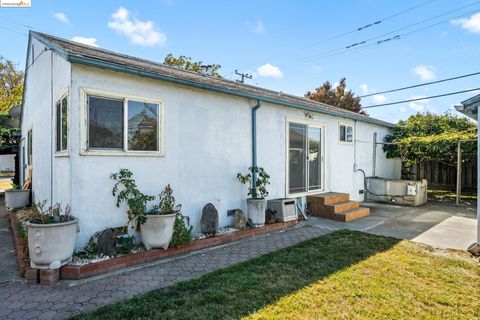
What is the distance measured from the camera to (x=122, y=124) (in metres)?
4.95

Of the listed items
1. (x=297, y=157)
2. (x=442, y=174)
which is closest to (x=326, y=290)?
(x=297, y=157)

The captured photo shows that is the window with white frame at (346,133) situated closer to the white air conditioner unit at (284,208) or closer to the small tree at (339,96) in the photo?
the white air conditioner unit at (284,208)

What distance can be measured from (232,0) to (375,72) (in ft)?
36.2

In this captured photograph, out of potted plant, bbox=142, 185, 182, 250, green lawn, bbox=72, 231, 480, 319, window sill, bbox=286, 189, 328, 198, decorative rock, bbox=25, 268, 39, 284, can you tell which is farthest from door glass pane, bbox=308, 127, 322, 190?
decorative rock, bbox=25, 268, 39, 284

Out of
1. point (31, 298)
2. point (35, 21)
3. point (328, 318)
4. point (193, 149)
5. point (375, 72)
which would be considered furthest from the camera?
point (375, 72)

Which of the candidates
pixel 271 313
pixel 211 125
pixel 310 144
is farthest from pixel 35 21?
pixel 271 313

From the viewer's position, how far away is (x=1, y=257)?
5.01m

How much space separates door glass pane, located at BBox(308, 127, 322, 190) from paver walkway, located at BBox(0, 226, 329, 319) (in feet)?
13.8

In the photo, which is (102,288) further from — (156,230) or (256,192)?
(256,192)

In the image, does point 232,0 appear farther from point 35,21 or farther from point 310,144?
point 35,21

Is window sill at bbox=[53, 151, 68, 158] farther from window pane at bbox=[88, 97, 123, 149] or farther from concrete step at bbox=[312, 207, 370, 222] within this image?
concrete step at bbox=[312, 207, 370, 222]

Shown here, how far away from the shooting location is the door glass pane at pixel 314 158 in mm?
8922

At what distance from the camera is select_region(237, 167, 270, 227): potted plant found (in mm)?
6664

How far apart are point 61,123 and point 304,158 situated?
6360mm
